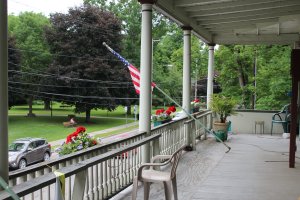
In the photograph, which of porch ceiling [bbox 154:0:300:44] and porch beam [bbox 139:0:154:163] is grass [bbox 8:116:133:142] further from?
porch beam [bbox 139:0:154:163]

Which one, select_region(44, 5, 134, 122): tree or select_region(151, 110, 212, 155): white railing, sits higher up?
select_region(44, 5, 134, 122): tree

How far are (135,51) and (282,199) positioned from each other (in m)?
30.7

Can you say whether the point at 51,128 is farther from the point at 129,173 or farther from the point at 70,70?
the point at 129,173

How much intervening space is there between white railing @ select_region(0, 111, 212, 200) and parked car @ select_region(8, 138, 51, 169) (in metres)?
10.8

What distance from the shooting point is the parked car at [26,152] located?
15.5 metres

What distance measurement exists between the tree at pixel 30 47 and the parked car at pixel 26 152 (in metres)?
11.8

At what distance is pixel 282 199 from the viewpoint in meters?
4.28

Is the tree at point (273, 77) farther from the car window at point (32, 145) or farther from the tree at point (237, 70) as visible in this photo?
the car window at point (32, 145)

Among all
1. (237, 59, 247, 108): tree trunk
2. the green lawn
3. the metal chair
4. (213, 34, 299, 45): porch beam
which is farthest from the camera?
the green lawn

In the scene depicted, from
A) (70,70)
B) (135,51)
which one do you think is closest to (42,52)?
(70,70)

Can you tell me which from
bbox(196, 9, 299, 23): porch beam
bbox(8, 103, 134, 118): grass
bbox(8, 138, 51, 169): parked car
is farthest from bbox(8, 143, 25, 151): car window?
bbox(8, 103, 134, 118): grass

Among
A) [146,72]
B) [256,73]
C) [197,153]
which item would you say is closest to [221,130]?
[197,153]

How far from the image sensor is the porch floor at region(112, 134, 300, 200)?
442 cm

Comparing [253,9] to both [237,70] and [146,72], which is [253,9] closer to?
[146,72]
